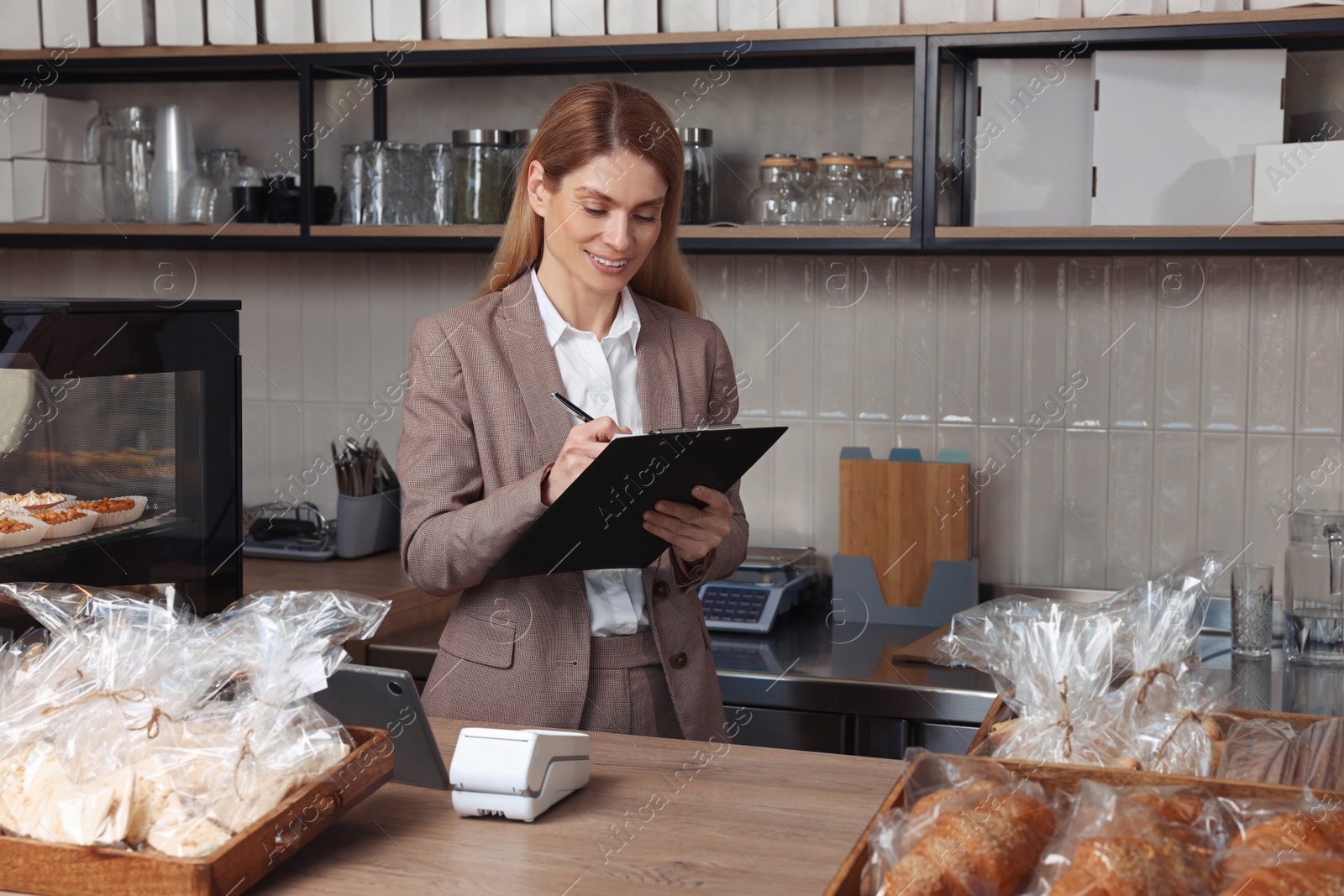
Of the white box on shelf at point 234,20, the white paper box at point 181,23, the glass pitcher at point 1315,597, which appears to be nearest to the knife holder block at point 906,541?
the glass pitcher at point 1315,597

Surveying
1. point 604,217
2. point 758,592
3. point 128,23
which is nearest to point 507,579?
point 604,217

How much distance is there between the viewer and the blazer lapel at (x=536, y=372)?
162 centimetres

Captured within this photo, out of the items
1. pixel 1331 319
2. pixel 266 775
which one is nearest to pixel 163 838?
pixel 266 775

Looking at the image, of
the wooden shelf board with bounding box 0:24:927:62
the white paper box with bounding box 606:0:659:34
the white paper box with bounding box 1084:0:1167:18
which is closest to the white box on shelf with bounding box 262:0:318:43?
the wooden shelf board with bounding box 0:24:927:62

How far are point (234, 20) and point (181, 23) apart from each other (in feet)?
0.41

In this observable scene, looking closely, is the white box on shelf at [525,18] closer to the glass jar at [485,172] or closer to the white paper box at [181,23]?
the glass jar at [485,172]

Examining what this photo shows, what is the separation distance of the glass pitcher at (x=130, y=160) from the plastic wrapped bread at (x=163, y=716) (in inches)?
74.9

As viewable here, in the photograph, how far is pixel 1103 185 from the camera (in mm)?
2266

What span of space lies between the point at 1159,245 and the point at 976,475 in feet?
2.01

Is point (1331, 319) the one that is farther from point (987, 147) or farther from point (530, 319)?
point (530, 319)

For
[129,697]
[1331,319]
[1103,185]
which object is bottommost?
[129,697]

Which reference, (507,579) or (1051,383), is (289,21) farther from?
(1051,383)

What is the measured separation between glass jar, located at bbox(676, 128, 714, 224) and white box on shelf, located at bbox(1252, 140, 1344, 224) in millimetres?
1002

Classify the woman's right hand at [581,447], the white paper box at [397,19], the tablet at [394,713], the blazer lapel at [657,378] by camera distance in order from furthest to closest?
the white paper box at [397,19]
the blazer lapel at [657,378]
the woman's right hand at [581,447]
the tablet at [394,713]
